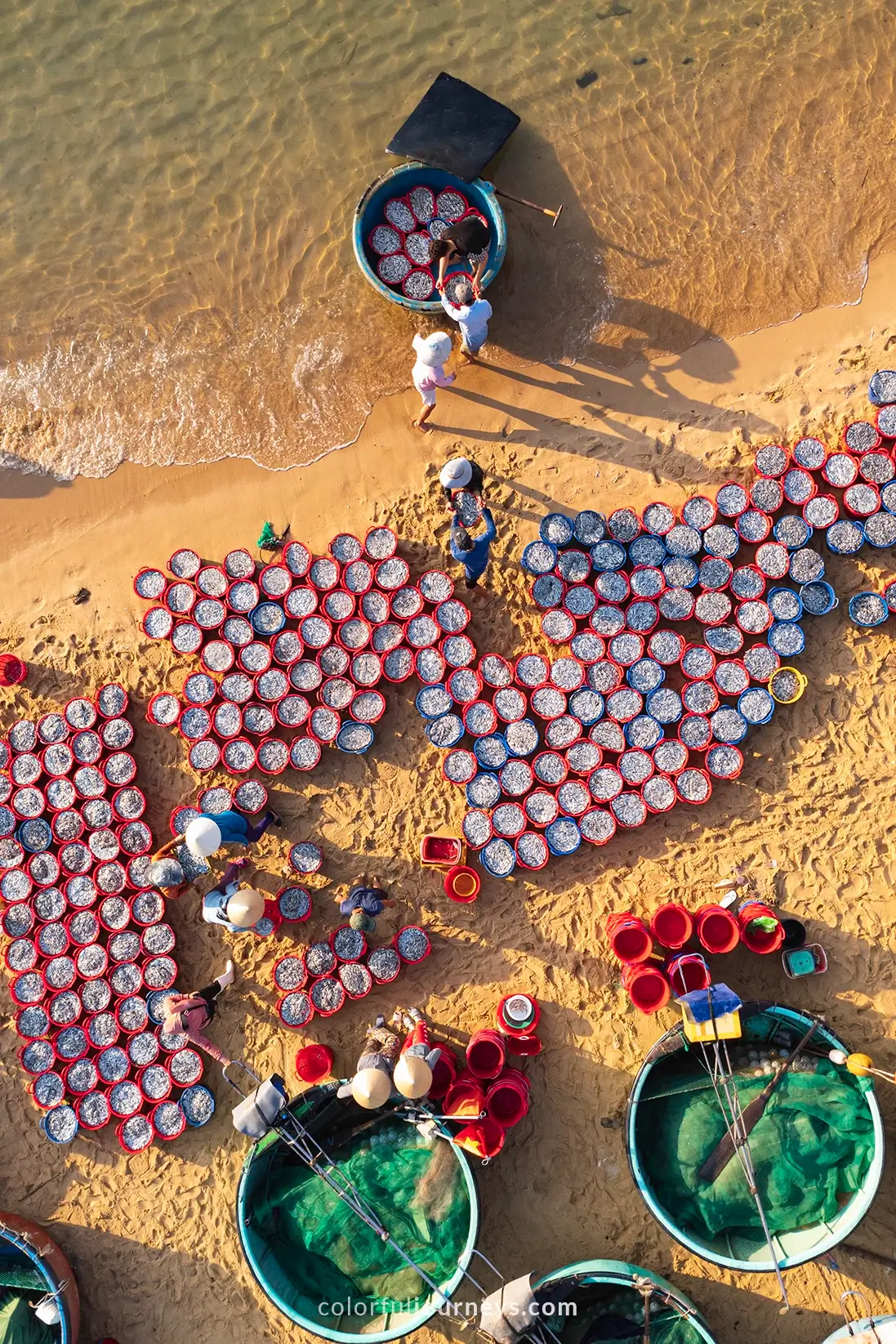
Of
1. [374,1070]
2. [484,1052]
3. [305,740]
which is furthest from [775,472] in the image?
[374,1070]

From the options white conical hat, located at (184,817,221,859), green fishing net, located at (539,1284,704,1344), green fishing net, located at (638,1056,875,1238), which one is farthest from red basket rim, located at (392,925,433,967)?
green fishing net, located at (539,1284,704,1344)

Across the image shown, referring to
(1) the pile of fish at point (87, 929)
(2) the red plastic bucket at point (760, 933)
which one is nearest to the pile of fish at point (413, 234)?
(1) the pile of fish at point (87, 929)

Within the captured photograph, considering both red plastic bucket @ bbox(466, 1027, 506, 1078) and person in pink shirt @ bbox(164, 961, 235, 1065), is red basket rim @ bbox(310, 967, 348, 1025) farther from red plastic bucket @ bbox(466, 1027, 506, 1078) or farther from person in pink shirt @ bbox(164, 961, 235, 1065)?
red plastic bucket @ bbox(466, 1027, 506, 1078)

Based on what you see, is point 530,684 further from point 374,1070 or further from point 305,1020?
point 305,1020

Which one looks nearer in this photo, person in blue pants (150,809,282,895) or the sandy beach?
person in blue pants (150,809,282,895)

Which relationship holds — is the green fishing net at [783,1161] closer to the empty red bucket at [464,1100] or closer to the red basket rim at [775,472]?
the empty red bucket at [464,1100]

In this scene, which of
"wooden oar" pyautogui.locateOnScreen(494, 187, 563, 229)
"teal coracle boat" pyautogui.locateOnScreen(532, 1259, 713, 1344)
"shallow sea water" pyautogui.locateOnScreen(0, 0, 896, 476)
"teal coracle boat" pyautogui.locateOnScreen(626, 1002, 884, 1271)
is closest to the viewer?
"teal coracle boat" pyautogui.locateOnScreen(532, 1259, 713, 1344)
